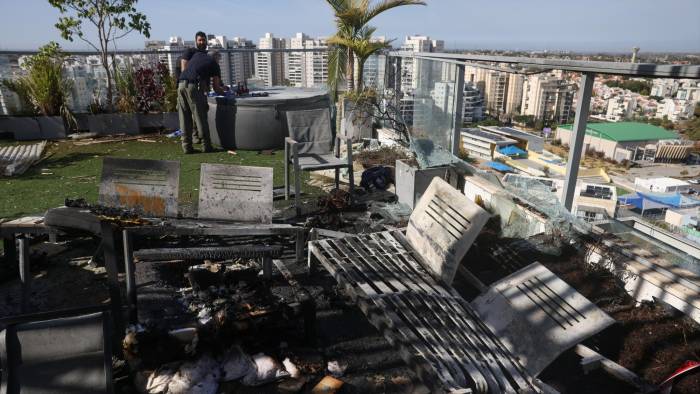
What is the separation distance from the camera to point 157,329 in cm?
280

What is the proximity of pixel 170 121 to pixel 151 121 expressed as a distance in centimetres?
37

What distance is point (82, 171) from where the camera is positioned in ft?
22.4

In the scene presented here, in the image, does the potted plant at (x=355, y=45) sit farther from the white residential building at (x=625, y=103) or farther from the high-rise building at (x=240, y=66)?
the white residential building at (x=625, y=103)

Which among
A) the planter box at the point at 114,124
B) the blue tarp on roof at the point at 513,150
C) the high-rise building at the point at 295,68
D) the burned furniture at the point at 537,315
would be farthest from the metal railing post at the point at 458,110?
the blue tarp on roof at the point at 513,150

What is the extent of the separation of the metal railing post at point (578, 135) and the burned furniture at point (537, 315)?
907 millimetres

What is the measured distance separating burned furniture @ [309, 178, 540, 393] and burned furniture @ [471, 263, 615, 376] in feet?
0.33

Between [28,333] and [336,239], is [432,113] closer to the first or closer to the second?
[336,239]

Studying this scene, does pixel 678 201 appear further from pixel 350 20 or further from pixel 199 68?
pixel 199 68

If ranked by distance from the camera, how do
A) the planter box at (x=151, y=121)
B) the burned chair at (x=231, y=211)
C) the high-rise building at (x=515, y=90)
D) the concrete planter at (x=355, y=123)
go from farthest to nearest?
1. the planter box at (x=151, y=121)
2. the concrete planter at (x=355, y=123)
3. the high-rise building at (x=515, y=90)
4. the burned chair at (x=231, y=211)

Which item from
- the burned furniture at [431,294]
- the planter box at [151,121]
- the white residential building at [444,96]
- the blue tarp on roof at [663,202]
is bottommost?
the blue tarp on roof at [663,202]

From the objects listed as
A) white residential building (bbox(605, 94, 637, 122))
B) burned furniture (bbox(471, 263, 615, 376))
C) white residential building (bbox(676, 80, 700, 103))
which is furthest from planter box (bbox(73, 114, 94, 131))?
white residential building (bbox(676, 80, 700, 103))

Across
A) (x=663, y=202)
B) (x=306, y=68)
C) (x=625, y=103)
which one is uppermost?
(x=306, y=68)

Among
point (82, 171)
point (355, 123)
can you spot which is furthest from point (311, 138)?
point (82, 171)

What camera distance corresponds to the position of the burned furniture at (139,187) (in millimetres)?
4176
